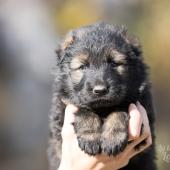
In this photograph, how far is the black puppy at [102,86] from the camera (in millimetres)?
3764

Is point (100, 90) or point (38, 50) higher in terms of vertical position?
point (38, 50)

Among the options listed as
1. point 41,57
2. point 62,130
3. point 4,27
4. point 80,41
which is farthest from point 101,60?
point 4,27

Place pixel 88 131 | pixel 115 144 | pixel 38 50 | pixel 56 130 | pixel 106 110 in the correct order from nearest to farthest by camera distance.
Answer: pixel 115 144
pixel 88 131
pixel 106 110
pixel 56 130
pixel 38 50

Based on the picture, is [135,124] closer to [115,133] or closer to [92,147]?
[115,133]

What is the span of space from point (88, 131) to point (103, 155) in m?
0.18

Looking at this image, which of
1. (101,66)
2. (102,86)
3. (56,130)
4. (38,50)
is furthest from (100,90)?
(38,50)

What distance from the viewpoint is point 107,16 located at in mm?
9188

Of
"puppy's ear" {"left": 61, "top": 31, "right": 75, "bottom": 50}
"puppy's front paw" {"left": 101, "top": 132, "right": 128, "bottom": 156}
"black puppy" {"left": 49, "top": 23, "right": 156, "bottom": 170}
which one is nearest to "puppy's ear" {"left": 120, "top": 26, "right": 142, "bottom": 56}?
"black puppy" {"left": 49, "top": 23, "right": 156, "bottom": 170}

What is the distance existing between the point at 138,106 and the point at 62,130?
0.52m

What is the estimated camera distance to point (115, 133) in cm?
373

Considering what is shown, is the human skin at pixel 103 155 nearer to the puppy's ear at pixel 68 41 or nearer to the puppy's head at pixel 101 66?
the puppy's head at pixel 101 66

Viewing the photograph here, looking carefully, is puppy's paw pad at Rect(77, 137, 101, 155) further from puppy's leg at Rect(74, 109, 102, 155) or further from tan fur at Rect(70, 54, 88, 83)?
tan fur at Rect(70, 54, 88, 83)

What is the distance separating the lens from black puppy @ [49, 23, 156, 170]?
3764 mm

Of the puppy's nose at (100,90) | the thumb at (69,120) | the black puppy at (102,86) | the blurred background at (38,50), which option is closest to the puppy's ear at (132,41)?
the black puppy at (102,86)
